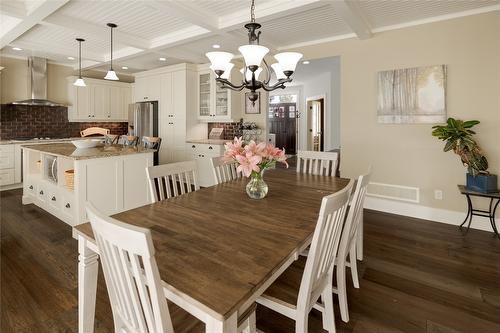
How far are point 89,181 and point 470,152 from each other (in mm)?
4216

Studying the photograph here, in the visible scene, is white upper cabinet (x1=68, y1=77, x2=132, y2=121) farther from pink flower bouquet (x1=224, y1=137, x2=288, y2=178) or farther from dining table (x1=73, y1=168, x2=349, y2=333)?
pink flower bouquet (x1=224, y1=137, x2=288, y2=178)

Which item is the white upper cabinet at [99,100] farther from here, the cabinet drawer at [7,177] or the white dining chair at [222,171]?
the white dining chair at [222,171]

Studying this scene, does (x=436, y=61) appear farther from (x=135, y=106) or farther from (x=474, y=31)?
(x=135, y=106)

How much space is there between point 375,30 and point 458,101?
139cm

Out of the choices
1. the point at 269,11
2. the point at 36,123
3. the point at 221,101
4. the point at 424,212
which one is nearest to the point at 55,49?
the point at 36,123

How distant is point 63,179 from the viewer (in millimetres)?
3383

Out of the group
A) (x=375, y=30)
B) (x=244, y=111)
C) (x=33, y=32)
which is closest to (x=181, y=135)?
(x=244, y=111)

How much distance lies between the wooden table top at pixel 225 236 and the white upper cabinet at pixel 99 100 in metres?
5.75

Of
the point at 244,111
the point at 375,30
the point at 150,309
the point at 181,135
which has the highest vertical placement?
the point at 375,30

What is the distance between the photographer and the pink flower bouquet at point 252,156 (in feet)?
5.79

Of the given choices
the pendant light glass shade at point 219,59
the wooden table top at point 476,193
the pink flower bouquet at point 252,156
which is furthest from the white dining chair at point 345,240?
the wooden table top at point 476,193

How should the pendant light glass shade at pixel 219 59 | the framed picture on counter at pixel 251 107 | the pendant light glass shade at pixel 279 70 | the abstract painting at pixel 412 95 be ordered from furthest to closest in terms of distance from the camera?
the framed picture on counter at pixel 251 107 → the abstract painting at pixel 412 95 → the pendant light glass shade at pixel 279 70 → the pendant light glass shade at pixel 219 59

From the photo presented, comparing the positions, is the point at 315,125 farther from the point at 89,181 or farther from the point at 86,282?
the point at 86,282

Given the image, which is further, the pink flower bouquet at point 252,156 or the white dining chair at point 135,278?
the pink flower bouquet at point 252,156
